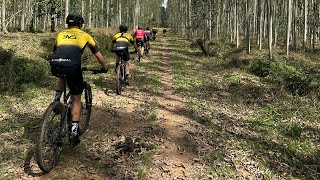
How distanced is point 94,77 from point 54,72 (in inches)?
323

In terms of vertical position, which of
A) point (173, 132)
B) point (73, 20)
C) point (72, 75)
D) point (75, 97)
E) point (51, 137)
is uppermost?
point (73, 20)

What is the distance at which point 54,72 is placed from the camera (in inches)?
199

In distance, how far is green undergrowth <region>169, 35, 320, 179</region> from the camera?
578cm

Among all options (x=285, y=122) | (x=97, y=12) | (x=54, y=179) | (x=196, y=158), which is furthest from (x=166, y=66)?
(x=97, y=12)

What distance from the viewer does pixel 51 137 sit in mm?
4867

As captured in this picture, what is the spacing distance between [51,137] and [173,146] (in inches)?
103

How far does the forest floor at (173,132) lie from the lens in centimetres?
538

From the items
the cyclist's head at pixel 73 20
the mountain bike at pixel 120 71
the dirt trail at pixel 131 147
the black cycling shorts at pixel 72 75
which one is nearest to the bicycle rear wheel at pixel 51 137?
the dirt trail at pixel 131 147

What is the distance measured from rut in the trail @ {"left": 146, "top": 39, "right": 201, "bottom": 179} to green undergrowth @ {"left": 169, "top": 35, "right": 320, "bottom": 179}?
30 centimetres

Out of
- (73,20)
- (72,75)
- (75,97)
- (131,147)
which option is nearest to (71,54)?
(72,75)

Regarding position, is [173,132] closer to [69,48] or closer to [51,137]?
[51,137]

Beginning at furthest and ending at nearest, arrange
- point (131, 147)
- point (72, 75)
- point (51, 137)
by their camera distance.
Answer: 1. point (131, 147)
2. point (72, 75)
3. point (51, 137)

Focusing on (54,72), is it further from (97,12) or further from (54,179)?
(97,12)

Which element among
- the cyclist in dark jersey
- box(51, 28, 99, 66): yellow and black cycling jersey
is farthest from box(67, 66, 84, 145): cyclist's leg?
box(51, 28, 99, 66): yellow and black cycling jersey
